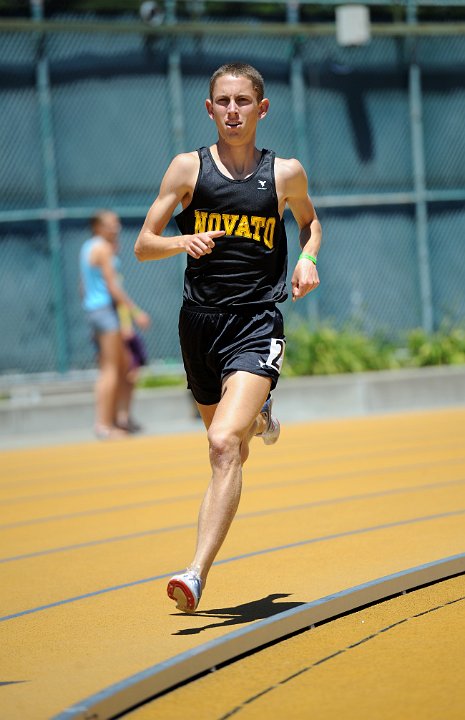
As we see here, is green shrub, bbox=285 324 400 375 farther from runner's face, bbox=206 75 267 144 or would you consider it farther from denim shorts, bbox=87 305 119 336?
runner's face, bbox=206 75 267 144

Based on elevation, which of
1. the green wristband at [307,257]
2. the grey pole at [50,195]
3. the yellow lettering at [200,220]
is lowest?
the green wristband at [307,257]

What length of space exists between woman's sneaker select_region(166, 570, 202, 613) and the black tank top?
48.8 inches

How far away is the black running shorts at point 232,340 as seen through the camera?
5885 millimetres

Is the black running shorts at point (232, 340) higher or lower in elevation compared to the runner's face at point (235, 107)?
lower

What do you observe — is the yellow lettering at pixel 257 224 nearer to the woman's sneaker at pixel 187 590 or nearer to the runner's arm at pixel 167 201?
the runner's arm at pixel 167 201

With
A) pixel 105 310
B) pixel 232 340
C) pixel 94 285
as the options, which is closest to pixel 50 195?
pixel 94 285

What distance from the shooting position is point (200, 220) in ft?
19.5

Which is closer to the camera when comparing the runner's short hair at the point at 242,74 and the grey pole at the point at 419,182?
the runner's short hair at the point at 242,74

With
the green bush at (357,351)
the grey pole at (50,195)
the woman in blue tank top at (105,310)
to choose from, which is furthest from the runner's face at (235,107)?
the grey pole at (50,195)

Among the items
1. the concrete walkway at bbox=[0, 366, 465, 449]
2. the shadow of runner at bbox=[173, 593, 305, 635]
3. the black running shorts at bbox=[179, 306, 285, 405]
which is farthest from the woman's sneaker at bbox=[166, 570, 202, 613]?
the concrete walkway at bbox=[0, 366, 465, 449]

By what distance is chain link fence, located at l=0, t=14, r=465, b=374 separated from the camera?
18406 mm

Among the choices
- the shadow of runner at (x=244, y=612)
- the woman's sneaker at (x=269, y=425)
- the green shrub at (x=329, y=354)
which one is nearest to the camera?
the shadow of runner at (x=244, y=612)

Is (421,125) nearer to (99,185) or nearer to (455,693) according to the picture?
(99,185)

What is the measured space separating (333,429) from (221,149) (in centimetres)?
841
